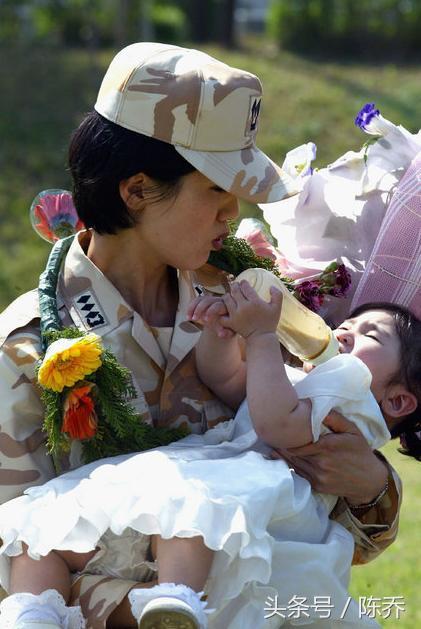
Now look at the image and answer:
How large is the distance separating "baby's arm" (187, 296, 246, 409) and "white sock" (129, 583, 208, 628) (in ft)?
2.41

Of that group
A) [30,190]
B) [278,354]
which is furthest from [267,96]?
[278,354]

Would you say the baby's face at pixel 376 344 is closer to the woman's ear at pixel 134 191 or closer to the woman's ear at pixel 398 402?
the woman's ear at pixel 398 402

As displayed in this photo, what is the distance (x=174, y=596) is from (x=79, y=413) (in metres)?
0.56

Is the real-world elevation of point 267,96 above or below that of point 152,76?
below

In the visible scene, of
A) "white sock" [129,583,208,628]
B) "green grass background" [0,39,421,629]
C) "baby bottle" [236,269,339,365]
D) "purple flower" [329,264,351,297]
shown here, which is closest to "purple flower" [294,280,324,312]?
"purple flower" [329,264,351,297]

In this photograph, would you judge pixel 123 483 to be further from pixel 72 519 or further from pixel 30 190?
pixel 30 190

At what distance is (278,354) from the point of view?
308cm

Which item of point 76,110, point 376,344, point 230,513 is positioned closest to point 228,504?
point 230,513

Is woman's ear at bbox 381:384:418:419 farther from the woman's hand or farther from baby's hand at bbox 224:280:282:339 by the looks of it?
baby's hand at bbox 224:280:282:339

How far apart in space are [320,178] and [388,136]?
0.25 meters

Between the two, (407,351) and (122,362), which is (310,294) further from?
(122,362)

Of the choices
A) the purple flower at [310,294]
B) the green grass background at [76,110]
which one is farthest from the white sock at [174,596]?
the green grass background at [76,110]

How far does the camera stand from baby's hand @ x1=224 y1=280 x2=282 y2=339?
309 centimetres

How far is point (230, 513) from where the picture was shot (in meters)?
2.78
